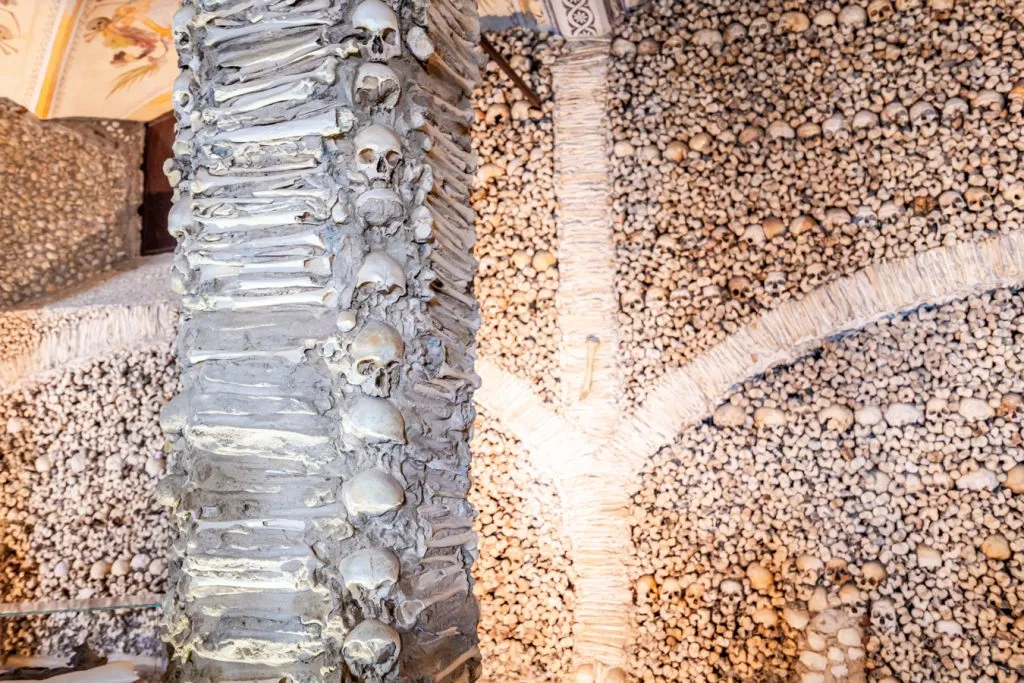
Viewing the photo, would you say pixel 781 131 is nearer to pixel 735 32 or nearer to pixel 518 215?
pixel 735 32

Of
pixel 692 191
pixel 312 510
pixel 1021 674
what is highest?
pixel 692 191

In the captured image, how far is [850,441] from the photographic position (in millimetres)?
2631

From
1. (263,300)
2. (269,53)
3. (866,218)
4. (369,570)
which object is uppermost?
(866,218)

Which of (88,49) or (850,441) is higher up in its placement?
(88,49)

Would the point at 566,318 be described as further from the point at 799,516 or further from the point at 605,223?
the point at 799,516

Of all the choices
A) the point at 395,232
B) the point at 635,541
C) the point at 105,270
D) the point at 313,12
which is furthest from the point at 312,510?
the point at 105,270

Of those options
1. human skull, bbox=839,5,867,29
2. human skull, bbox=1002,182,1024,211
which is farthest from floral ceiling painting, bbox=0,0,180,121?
human skull, bbox=1002,182,1024,211

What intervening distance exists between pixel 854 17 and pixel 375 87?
2.16 m

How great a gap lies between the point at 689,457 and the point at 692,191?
0.94 m

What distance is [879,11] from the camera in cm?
281

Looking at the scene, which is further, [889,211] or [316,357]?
[889,211]

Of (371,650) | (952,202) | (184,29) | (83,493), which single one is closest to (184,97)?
(184,29)

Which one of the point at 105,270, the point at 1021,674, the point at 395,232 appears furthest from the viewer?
the point at 105,270

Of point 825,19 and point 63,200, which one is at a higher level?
point 825,19
